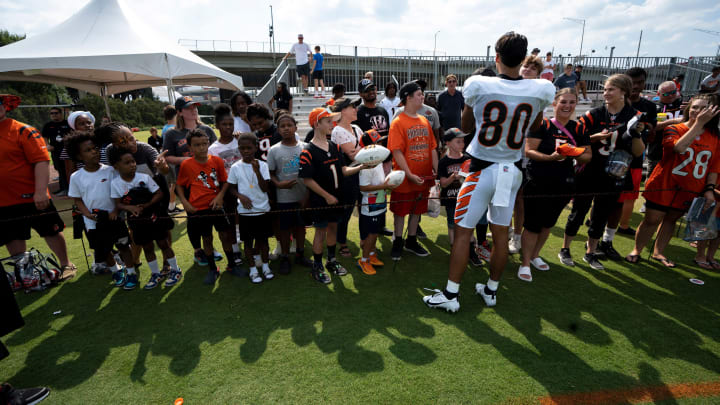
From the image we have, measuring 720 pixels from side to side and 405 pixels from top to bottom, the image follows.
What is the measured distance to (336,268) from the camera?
3.96m

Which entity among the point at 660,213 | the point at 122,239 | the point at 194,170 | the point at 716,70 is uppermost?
the point at 716,70

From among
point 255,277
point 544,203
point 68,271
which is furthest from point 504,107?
point 68,271

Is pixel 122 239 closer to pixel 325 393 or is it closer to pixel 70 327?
pixel 70 327

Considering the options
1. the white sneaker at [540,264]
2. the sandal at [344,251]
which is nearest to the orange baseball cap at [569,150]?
the white sneaker at [540,264]

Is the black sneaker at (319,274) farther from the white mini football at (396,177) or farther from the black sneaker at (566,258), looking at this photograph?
the black sneaker at (566,258)

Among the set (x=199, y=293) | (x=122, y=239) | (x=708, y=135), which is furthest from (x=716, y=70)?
(x=122, y=239)

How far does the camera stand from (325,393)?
2.23 meters

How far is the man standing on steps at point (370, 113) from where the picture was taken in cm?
502

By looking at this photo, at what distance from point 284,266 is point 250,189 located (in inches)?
40.9

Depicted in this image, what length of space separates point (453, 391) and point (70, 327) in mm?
3445

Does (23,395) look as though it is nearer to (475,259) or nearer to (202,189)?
(202,189)

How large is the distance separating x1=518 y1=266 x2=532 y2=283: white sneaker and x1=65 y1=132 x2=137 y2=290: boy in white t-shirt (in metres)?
4.44

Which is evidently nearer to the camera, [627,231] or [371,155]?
[371,155]

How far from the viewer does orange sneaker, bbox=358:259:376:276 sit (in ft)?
13.0
